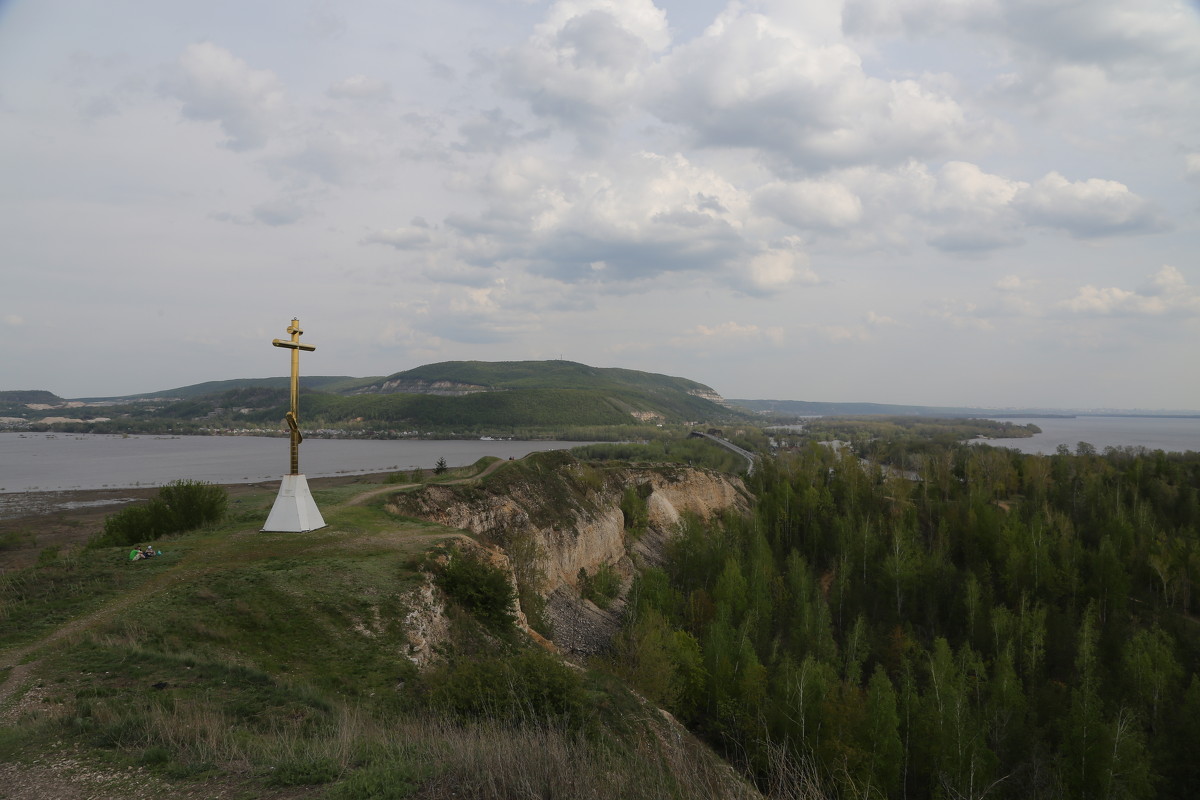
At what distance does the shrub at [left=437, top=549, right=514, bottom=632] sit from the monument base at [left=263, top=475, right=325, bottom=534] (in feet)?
19.1

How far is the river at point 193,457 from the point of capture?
93750 millimetres

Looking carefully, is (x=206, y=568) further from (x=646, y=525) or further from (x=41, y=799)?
(x=646, y=525)

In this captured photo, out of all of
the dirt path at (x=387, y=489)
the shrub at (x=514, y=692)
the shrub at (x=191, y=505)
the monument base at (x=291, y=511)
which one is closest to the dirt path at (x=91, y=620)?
the monument base at (x=291, y=511)

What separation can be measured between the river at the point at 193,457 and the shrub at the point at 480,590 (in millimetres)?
66830

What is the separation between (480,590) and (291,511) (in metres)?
7.68

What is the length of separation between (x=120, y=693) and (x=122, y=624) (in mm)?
3760

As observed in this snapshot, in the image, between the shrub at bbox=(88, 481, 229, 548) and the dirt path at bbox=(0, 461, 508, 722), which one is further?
the shrub at bbox=(88, 481, 229, 548)

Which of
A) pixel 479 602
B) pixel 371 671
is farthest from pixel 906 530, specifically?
pixel 371 671

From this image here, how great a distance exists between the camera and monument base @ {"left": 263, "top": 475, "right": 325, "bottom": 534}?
20.9m

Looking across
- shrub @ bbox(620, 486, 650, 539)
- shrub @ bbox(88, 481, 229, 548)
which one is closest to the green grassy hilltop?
shrub @ bbox(88, 481, 229, 548)

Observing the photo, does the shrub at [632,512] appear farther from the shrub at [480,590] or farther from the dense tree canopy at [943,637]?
the shrub at [480,590]

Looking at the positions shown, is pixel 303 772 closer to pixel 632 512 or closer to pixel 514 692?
pixel 514 692

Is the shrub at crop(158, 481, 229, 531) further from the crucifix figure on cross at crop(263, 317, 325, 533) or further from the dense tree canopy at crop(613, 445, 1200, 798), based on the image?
the dense tree canopy at crop(613, 445, 1200, 798)

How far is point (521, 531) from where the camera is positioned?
114ft
